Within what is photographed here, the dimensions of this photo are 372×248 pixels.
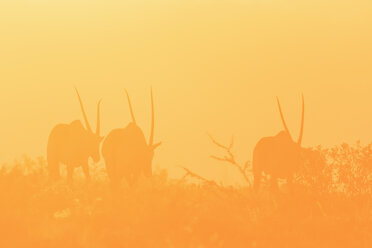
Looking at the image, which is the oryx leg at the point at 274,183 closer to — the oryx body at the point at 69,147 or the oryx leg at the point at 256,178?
the oryx leg at the point at 256,178

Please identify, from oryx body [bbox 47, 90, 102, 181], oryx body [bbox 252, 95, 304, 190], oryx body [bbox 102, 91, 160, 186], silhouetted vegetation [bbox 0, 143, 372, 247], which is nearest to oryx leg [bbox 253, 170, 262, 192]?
oryx body [bbox 252, 95, 304, 190]

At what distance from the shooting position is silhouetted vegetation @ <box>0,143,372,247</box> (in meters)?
15.2

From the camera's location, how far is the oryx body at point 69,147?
24.0 metres

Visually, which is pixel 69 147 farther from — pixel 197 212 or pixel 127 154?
pixel 197 212

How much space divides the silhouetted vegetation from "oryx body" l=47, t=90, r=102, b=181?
1.01m

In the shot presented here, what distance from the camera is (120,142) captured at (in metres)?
22.8

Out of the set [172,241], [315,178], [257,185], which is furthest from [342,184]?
[172,241]

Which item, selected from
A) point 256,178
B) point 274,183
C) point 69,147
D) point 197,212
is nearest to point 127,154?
point 69,147

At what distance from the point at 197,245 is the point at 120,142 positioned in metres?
8.24

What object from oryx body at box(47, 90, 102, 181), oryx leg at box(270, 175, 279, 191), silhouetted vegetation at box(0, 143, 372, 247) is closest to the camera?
silhouetted vegetation at box(0, 143, 372, 247)

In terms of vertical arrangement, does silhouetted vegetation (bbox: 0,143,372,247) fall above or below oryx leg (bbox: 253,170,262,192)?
above

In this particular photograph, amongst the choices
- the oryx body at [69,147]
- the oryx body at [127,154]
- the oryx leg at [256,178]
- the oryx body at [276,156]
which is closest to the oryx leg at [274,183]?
the oryx body at [276,156]

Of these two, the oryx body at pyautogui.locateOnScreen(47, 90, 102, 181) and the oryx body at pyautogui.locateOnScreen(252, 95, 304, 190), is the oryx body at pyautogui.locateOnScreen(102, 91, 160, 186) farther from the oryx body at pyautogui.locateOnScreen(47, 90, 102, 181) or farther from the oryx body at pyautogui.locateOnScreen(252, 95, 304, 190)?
the oryx body at pyautogui.locateOnScreen(252, 95, 304, 190)

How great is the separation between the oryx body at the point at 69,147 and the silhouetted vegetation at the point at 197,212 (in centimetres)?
101
